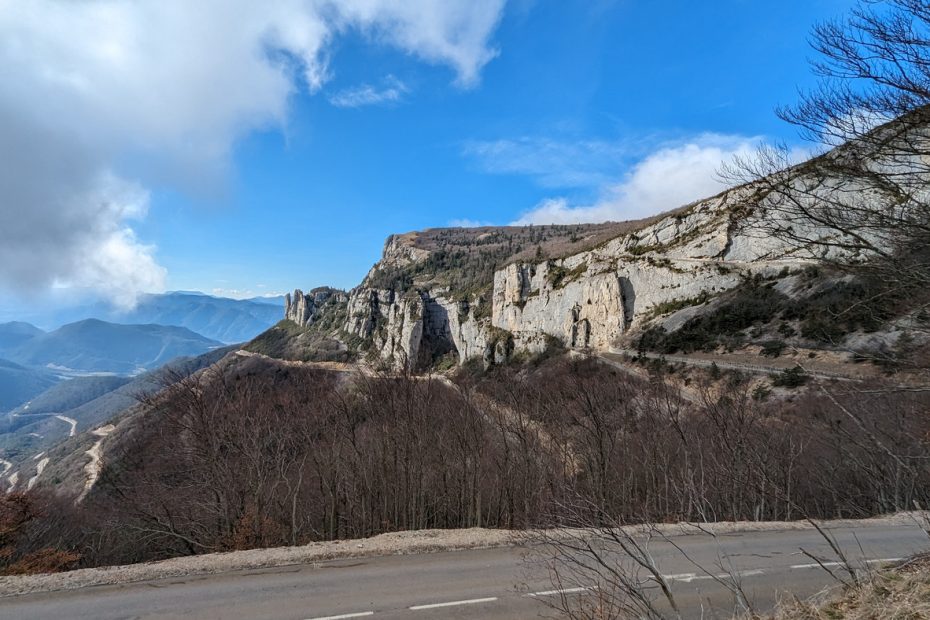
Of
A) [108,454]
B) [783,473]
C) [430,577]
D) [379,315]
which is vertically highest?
[379,315]

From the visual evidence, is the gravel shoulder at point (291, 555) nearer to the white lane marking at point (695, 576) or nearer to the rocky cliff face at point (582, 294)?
the white lane marking at point (695, 576)

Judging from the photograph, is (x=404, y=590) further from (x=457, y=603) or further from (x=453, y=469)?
(x=453, y=469)

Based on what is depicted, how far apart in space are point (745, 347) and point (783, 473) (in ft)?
76.4

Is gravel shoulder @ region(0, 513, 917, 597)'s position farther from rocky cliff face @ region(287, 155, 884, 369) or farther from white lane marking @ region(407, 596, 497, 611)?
rocky cliff face @ region(287, 155, 884, 369)

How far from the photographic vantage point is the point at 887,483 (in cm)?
2073

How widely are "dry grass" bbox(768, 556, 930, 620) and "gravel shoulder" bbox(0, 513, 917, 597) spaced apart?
7.70 ft

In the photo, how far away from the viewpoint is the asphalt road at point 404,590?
8.43 m

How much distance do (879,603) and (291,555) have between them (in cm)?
1202

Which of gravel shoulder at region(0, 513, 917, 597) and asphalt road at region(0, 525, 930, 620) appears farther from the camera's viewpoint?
gravel shoulder at region(0, 513, 917, 597)

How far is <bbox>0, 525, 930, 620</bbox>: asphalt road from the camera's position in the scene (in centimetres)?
843

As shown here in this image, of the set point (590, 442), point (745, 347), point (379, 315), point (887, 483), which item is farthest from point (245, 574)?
point (379, 315)

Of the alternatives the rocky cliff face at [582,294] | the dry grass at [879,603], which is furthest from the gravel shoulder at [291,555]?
the rocky cliff face at [582,294]

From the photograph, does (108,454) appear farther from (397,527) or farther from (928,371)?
(928,371)

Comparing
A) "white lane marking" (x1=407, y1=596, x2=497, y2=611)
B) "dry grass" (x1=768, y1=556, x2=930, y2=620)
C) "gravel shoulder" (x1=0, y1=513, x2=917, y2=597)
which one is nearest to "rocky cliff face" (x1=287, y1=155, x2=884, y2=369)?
"dry grass" (x1=768, y1=556, x2=930, y2=620)
